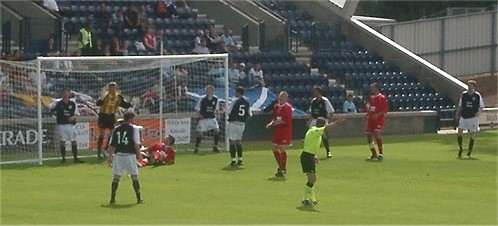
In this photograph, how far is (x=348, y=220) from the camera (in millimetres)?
20000

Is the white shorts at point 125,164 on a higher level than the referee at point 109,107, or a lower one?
lower

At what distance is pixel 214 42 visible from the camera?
42.5 m

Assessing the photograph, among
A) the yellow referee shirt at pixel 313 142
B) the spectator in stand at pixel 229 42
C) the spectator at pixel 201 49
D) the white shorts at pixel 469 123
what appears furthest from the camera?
the spectator in stand at pixel 229 42

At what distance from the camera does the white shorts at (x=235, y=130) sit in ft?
98.0

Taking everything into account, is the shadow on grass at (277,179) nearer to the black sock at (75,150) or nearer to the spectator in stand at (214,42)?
the black sock at (75,150)

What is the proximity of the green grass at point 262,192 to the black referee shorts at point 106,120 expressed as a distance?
1584mm

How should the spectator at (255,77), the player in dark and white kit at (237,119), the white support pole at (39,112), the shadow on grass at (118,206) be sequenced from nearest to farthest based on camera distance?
the shadow on grass at (118,206) → the player in dark and white kit at (237,119) → the white support pole at (39,112) → the spectator at (255,77)

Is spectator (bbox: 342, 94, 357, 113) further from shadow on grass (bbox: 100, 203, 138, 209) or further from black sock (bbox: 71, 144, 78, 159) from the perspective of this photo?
shadow on grass (bbox: 100, 203, 138, 209)

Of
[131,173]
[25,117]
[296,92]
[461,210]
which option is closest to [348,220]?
[461,210]

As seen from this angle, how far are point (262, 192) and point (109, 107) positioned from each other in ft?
26.2

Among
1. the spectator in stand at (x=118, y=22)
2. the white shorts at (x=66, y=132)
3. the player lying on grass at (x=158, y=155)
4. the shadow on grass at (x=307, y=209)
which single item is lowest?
the shadow on grass at (x=307, y=209)

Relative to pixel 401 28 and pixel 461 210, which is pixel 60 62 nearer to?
pixel 461 210

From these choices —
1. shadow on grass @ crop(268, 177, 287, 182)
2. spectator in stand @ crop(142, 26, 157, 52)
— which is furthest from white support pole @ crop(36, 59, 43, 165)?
spectator in stand @ crop(142, 26, 157, 52)

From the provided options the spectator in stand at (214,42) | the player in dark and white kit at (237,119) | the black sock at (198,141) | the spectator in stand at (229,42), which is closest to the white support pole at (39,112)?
the black sock at (198,141)
